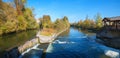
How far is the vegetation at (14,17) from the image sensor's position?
40.7 m

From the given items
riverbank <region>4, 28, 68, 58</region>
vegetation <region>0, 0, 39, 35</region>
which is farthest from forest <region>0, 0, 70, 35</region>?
riverbank <region>4, 28, 68, 58</region>

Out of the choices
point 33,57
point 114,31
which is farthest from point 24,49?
point 114,31

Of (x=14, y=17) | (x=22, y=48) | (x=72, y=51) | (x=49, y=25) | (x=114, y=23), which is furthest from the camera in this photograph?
(x=49, y=25)

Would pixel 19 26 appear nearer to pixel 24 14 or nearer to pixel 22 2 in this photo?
pixel 24 14

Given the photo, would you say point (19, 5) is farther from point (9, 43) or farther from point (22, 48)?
point (22, 48)

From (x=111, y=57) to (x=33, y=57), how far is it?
9480 mm

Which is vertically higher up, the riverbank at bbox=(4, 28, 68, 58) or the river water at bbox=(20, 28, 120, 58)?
the riverbank at bbox=(4, 28, 68, 58)

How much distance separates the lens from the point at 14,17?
5034 centimetres

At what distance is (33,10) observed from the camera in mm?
74875

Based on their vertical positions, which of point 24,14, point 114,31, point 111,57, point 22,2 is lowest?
point 111,57

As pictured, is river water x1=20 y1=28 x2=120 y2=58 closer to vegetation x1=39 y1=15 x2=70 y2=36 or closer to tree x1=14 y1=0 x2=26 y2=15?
vegetation x1=39 y1=15 x2=70 y2=36

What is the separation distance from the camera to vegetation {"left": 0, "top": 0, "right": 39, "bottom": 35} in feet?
134

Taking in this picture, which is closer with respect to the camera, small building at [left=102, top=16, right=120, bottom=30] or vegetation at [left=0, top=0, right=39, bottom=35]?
small building at [left=102, top=16, right=120, bottom=30]

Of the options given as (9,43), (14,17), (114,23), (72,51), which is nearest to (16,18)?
(14,17)
